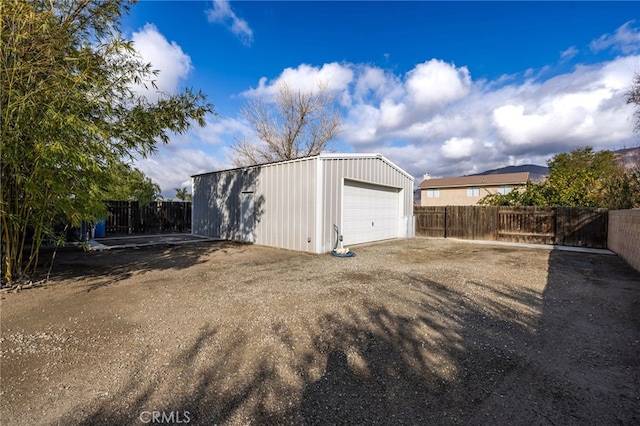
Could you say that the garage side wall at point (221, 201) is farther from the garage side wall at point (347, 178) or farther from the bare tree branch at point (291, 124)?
the bare tree branch at point (291, 124)

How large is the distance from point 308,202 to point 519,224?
8874mm

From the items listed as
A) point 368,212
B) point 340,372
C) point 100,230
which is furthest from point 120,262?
point 368,212

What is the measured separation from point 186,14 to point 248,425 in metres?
10.3

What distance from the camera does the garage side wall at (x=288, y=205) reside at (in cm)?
818

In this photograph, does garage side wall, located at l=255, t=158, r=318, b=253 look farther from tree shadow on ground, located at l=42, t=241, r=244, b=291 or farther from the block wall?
the block wall

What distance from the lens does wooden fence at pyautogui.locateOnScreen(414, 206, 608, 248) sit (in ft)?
32.2

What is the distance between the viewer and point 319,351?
8.41ft

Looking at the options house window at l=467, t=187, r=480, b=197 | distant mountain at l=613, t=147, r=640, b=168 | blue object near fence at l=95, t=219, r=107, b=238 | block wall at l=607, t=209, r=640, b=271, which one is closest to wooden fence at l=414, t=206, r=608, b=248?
block wall at l=607, t=209, r=640, b=271

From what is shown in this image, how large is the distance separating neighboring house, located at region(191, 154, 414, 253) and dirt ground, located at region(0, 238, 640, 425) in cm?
339

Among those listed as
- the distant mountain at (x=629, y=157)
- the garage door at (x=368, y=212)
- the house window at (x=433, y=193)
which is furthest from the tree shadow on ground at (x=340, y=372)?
the house window at (x=433, y=193)

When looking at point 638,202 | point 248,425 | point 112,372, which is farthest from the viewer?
point 638,202

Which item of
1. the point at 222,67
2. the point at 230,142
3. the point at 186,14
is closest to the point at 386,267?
the point at 186,14

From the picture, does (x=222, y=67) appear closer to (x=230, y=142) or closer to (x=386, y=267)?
(x=230, y=142)

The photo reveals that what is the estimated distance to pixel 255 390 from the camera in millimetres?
2016
